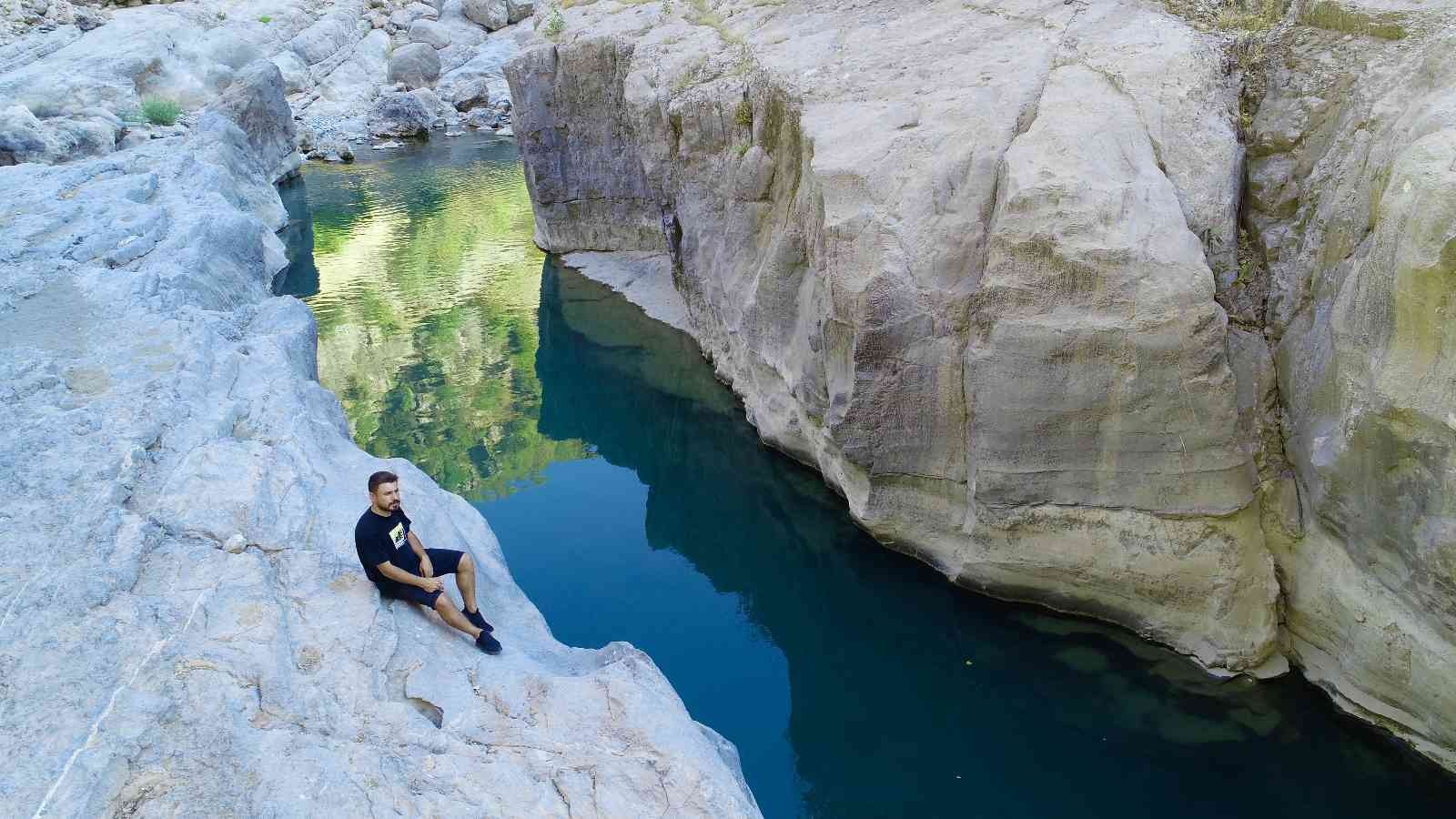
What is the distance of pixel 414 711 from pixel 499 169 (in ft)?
81.3

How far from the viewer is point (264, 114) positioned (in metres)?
27.0

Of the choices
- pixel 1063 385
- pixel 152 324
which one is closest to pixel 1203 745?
pixel 1063 385

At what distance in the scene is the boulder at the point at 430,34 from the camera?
40.4 m

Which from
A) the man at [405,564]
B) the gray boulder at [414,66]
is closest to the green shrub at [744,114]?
the man at [405,564]

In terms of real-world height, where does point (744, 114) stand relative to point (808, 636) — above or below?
above

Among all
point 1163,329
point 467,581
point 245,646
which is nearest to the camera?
point 245,646

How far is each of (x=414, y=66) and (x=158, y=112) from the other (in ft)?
46.6

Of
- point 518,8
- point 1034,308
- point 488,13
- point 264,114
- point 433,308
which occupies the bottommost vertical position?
point 433,308

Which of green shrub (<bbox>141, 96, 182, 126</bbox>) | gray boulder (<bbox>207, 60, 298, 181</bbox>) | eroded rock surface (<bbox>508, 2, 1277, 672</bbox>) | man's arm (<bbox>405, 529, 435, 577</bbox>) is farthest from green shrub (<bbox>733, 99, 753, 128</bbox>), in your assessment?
green shrub (<bbox>141, 96, 182, 126</bbox>)

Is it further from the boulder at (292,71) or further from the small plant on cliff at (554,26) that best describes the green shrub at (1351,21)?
the boulder at (292,71)

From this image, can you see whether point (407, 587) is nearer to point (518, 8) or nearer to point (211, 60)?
point (211, 60)

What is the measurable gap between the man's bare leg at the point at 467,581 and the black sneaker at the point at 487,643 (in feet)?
0.94

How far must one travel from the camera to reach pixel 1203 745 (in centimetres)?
789

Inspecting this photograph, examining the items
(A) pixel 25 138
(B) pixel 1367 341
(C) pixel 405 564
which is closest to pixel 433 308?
(A) pixel 25 138
